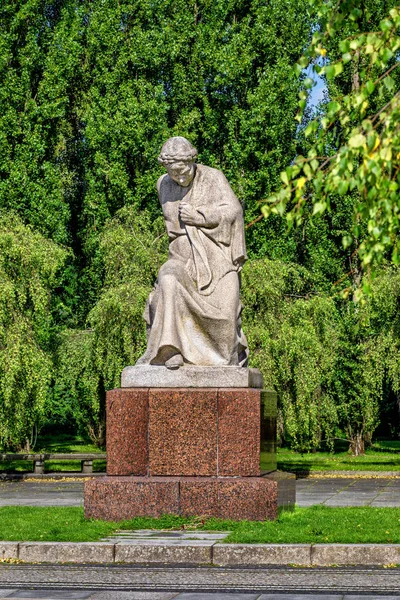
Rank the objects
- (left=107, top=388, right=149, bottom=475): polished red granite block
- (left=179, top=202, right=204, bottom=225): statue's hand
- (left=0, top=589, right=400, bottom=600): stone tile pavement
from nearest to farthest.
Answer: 1. (left=0, top=589, right=400, bottom=600): stone tile pavement
2. (left=107, top=388, right=149, bottom=475): polished red granite block
3. (left=179, top=202, right=204, bottom=225): statue's hand

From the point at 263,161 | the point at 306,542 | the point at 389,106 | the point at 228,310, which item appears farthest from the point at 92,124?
the point at 389,106

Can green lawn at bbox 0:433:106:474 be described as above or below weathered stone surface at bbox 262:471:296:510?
below

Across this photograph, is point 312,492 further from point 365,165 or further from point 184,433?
point 365,165

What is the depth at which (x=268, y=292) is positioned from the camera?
26250 mm

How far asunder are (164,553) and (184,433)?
1.88 m

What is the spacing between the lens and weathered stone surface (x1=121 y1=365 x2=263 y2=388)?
39.8ft

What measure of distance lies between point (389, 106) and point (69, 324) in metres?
30.4

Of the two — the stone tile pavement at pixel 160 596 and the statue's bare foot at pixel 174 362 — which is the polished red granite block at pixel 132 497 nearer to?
the statue's bare foot at pixel 174 362

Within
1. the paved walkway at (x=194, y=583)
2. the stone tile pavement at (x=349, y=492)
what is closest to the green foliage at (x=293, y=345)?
the stone tile pavement at (x=349, y=492)

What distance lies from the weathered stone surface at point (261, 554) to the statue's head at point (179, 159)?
447 cm

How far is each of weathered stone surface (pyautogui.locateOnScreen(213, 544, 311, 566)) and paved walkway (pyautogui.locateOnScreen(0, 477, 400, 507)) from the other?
5.61 meters

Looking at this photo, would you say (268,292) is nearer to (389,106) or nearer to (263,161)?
(263,161)

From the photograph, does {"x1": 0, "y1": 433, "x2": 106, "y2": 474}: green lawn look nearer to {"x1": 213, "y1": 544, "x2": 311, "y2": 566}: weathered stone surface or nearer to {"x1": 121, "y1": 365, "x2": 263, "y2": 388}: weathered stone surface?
{"x1": 121, "y1": 365, "x2": 263, "y2": 388}: weathered stone surface

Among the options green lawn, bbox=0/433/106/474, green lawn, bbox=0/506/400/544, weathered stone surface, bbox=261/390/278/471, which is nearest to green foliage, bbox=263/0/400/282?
green lawn, bbox=0/506/400/544
